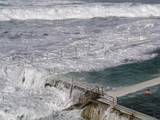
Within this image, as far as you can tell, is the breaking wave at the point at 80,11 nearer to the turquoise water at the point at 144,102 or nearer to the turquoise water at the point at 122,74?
the turquoise water at the point at 122,74

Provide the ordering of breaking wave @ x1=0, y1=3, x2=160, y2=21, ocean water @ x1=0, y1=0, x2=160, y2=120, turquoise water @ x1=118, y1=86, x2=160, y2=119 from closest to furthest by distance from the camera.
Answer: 1. turquoise water @ x1=118, y1=86, x2=160, y2=119
2. ocean water @ x1=0, y1=0, x2=160, y2=120
3. breaking wave @ x1=0, y1=3, x2=160, y2=21

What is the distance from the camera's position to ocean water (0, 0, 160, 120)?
19391mm

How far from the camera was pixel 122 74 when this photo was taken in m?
Answer: 22.7

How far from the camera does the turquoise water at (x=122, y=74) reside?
21391 millimetres

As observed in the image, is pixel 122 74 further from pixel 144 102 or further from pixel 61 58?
pixel 61 58

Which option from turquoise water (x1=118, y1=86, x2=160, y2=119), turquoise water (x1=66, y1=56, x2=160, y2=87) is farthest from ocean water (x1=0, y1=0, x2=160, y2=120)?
turquoise water (x1=118, y1=86, x2=160, y2=119)

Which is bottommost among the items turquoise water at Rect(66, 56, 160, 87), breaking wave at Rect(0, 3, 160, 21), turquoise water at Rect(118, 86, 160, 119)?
turquoise water at Rect(118, 86, 160, 119)

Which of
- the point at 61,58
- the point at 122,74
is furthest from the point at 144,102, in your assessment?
the point at 61,58

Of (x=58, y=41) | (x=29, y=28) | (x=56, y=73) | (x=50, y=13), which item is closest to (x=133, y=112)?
(x=56, y=73)

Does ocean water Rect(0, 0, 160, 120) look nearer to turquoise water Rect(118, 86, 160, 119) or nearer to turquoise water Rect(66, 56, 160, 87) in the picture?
turquoise water Rect(66, 56, 160, 87)

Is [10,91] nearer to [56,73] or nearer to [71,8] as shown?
[56,73]

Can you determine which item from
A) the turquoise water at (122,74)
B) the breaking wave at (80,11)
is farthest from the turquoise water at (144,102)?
the breaking wave at (80,11)

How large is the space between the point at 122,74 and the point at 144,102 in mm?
4713

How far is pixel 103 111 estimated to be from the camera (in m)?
17.4
